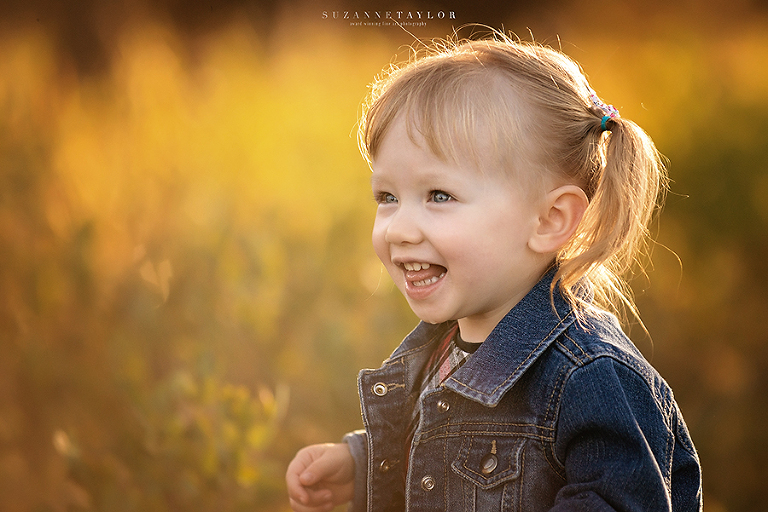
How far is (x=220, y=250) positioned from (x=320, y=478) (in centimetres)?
76

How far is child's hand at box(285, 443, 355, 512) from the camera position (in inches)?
49.8

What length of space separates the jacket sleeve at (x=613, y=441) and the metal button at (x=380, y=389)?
0.42 metres

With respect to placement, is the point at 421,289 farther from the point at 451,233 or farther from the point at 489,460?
the point at 489,460

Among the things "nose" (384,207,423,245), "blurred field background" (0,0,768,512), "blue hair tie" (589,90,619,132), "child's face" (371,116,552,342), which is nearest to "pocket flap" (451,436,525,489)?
"child's face" (371,116,552,342)

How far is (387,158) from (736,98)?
1.11 m

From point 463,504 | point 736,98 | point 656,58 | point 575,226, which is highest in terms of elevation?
point 656,58

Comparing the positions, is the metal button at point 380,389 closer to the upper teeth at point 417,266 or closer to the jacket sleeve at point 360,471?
the jacket sleeve at point 360,471

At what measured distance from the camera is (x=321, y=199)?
1842 mm

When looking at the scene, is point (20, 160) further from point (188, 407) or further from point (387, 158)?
point (387, 158)

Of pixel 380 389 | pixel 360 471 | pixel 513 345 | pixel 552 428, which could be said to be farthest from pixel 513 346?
pixel 360 471

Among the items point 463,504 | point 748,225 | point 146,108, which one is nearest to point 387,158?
point 463,504

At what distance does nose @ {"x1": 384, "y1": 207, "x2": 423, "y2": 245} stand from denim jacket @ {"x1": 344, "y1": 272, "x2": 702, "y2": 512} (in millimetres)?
192

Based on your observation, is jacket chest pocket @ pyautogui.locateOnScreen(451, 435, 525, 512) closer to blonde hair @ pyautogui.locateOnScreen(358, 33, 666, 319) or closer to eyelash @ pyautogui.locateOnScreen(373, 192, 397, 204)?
blonde hair @ pyautogui.locateOnScreen(358, 33, 666, 319)

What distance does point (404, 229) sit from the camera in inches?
41.3
